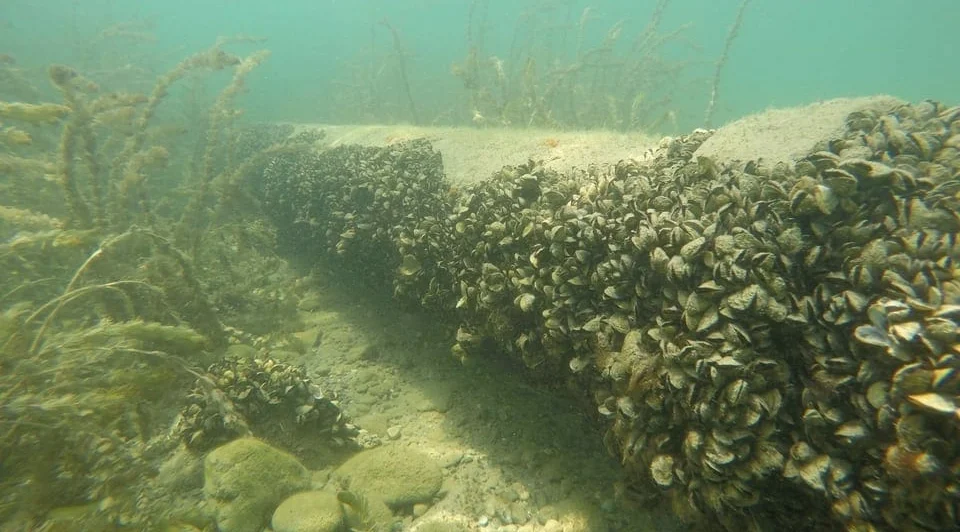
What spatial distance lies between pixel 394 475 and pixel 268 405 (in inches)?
51.4

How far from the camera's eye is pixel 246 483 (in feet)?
10.7

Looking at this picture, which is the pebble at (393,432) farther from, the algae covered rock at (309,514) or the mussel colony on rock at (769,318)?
the mussel colony on rock at (769,318)

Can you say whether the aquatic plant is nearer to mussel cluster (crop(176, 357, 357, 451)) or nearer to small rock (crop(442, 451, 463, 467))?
small rock (crop(442, 451, 463, 467))

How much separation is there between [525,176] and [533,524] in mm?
2738

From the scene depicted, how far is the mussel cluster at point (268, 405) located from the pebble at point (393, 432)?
1.04ft

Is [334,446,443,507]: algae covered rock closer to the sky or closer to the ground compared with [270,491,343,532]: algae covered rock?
closer to the ground

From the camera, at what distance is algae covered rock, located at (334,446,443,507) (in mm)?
3484

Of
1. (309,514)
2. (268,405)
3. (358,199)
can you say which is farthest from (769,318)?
(358,199)

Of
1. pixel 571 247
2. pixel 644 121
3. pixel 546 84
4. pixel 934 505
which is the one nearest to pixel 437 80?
pixel 546 84

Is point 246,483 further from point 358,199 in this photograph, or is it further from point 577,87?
point 577,87

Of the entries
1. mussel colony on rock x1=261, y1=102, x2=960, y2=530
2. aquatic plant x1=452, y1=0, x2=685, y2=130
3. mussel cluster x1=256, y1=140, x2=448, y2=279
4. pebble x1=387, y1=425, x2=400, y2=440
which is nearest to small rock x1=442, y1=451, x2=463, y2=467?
pebble x1=387, y1=425, x2=400, y2=440

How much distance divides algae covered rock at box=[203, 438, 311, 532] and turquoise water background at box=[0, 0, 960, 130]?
6441 millimetres

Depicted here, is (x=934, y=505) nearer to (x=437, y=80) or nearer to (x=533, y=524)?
(x=533, y=524)

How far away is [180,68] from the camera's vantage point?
6500mm
